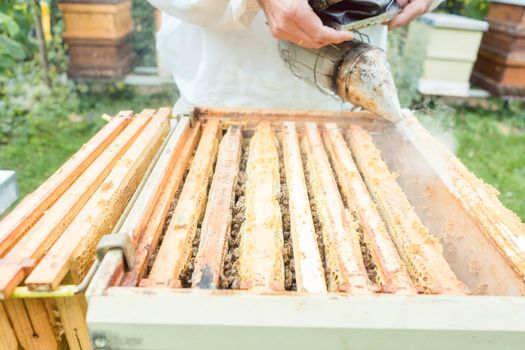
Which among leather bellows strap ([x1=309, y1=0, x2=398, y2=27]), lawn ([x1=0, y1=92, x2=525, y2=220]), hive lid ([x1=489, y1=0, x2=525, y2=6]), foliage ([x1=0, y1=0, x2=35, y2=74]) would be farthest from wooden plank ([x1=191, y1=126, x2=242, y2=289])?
hive lid ([x1=489, y1=0, x2=525, y2=6])

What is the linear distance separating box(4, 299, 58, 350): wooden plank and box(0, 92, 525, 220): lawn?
101 inches

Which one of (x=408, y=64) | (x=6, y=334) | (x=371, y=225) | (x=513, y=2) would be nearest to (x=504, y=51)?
(x=513, y=2)

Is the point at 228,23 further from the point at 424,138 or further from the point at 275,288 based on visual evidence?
the point at 275,288

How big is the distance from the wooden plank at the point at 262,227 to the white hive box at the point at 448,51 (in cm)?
364

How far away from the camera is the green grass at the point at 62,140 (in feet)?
11.3

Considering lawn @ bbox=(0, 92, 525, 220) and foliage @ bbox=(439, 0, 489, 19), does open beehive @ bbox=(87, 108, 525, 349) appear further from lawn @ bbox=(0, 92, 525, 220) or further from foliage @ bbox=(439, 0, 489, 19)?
foliage @ bbox=(439, 0, 489, 19)

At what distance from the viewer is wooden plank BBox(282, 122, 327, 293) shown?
856 mm

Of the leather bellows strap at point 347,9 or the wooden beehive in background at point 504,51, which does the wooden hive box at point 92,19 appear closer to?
the leather bellows strap at point 347,9

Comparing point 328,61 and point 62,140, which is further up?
point 328,61

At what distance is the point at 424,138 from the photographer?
155 centimetres

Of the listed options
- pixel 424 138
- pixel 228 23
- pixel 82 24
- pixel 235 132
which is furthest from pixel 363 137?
pixel 82 24

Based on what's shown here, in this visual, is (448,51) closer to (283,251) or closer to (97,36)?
(97,36)

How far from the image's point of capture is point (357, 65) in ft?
4.52

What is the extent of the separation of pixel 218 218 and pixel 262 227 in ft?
0.39
